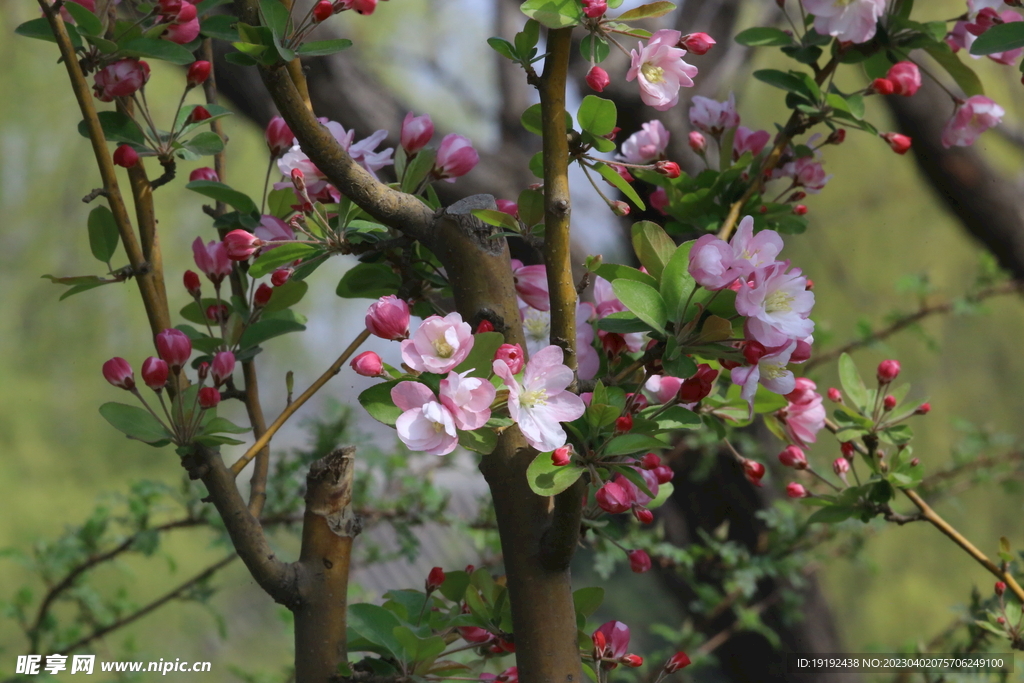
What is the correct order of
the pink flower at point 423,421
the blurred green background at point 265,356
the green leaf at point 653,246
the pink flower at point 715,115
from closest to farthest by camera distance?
the pink flower at point 423,421 < the green leaf at point 653,246 < the pink flower at point 715,115 < the blurred green background at point 265,356

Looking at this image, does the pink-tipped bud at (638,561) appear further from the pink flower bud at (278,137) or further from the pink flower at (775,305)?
the pink flower bud at (278,137)

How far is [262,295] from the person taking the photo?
57cm

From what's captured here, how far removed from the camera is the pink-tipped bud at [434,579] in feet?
1.74

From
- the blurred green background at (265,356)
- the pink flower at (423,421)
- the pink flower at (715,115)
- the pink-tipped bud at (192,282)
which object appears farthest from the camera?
the blurred green background at (265,356)

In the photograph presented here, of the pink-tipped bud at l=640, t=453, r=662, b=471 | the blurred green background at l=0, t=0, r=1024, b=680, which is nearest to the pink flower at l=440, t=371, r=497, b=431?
the pink-tipped bud at l=640, t=453, r=662, b=471

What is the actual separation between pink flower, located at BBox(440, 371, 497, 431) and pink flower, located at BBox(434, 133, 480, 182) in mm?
199

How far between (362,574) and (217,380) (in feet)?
8.47

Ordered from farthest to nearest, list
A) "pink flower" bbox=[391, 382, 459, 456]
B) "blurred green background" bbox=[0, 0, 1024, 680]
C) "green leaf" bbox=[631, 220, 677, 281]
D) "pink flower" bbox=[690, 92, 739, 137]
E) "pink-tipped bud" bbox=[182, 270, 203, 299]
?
"blurred green background" bbox=[0, 0, 1024, 680] → "pink flower" bbox=[690, 92, 739, 137] → "pink-tipped bud" bbox=[182, 270, 203, 299] → "green leaf" bbox=[631, 220, 677, 281] → "pink flower" bbox=[391, 382, 459, 456]

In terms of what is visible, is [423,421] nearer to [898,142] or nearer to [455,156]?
[455,156]

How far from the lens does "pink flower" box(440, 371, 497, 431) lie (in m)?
0.36

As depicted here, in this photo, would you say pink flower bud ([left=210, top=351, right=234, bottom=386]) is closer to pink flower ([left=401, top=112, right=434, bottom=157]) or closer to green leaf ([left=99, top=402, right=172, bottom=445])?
green leaf ([left=99, top=402, right=172, bottom=445])

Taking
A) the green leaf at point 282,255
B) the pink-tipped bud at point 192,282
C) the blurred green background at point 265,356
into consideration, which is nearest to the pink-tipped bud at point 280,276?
the green leaf at point 282,255

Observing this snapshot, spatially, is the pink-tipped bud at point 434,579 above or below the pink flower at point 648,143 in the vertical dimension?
below

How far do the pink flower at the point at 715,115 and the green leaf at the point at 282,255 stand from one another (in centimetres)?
36
